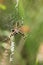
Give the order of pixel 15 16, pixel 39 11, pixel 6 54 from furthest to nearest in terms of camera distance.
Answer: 1. pixel 39 11
2. pixel 15 16
3. pixel 6 54

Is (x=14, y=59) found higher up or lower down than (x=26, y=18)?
lower down

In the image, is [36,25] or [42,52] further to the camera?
[36,25]

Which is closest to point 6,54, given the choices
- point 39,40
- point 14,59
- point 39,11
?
point 14,59

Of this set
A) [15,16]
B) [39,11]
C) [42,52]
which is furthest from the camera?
[39,11]

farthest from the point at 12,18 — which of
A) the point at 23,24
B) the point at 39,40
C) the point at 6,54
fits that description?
the point at 6,54

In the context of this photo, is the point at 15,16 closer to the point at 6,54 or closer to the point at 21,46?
the point at 21,46

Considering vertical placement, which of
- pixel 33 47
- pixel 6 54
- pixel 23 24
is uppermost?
pixel 23 24
